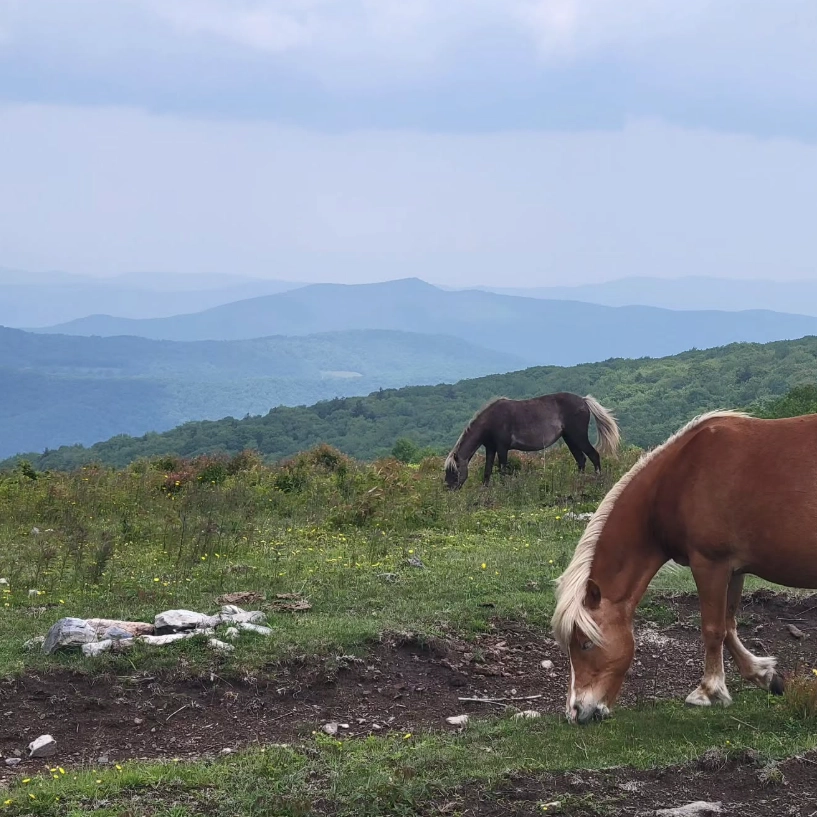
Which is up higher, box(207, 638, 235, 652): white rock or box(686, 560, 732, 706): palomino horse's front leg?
box(686, 560, 732, 706): palomino horse's front leg

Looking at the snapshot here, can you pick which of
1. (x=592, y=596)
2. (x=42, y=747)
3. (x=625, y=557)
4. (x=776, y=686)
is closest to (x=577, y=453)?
(x=776, y=686)

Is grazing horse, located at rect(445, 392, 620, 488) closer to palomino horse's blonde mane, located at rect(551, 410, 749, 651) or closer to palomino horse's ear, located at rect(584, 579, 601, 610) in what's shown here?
palomino horse's blonde mane, located at rect(551, 410, 749, 651)

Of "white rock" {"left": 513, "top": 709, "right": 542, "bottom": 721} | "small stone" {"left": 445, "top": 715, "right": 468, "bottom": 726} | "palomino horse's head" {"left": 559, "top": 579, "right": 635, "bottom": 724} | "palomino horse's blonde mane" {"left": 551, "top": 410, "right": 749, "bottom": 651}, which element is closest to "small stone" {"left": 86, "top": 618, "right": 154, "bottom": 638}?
"small stone" {"left": 445, "top": 715, "right": 468, "bottom": 726}

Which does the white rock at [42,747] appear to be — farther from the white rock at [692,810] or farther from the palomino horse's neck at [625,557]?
the white rock at [692,810]

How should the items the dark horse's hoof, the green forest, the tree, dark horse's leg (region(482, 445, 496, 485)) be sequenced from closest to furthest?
the dark horse's hoof → dark horse's leg (region(482, 445, 496, 485)) → the tree → the green forest

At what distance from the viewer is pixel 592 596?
702 cm

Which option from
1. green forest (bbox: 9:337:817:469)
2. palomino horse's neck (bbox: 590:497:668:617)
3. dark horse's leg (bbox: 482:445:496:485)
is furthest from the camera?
green forest (bbox: 9:337:817:469)

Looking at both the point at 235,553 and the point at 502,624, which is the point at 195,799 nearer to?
the point at 502,624

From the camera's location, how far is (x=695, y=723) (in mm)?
6645

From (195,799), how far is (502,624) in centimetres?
451

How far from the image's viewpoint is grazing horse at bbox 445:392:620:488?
1998cm

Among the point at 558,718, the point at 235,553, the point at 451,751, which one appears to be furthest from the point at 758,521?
the point at 235,553

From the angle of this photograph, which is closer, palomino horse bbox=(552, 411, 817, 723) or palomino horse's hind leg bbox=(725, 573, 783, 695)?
palomino horse bbox=(552, 411, 817, 723)

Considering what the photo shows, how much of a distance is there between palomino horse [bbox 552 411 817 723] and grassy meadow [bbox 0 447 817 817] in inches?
16.4
